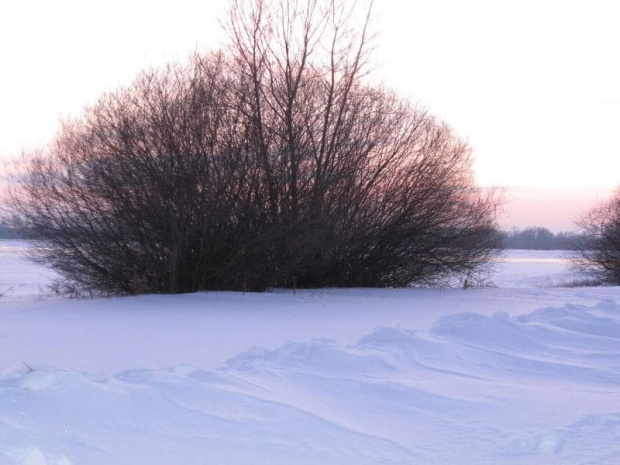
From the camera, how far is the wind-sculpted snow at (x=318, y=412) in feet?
13.3

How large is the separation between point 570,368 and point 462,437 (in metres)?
2.83

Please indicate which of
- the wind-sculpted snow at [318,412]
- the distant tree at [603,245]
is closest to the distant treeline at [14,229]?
the wind-sculpted snow at [318,412]

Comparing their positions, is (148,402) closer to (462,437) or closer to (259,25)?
(462,437)

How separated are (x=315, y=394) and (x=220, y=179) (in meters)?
10.3

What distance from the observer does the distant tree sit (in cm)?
3310

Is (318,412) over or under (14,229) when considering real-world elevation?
under

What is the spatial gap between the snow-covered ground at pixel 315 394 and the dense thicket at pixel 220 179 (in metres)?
5.46

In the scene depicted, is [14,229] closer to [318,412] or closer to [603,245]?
[318,412]

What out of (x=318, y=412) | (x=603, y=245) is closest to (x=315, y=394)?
(x=318, y=412)

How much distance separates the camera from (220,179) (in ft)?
49.8

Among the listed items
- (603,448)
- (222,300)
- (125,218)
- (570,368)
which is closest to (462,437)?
(603,448)

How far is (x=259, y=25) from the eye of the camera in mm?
16234

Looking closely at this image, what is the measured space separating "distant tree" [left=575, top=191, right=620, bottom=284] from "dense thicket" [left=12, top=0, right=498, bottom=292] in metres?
19.9

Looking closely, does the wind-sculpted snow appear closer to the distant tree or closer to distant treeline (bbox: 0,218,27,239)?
distant treeline (bbox: 0,218,27,239)
